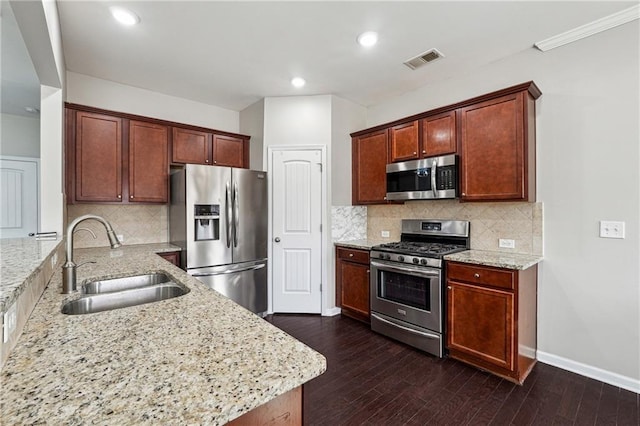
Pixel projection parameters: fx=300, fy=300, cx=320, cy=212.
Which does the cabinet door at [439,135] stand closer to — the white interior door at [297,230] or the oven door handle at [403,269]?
the oven door handle at [403,269]

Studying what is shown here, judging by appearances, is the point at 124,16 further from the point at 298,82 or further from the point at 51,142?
the point at 298,82

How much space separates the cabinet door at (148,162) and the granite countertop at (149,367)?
237cm

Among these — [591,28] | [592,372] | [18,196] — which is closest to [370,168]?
[591,28]

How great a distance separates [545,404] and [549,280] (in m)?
1.01

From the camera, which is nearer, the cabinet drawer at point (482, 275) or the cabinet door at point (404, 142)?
the cabinet drawer at point (482, 275)

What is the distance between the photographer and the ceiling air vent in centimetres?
277

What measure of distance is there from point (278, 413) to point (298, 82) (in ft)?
10.8

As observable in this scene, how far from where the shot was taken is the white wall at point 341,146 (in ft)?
12.4

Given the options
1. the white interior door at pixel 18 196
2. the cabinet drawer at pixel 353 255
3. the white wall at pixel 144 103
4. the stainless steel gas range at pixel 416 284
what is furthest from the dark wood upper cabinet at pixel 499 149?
the white interior door at pixel 18 196

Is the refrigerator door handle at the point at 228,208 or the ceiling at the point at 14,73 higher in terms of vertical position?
the ceiling at the point at 14,73

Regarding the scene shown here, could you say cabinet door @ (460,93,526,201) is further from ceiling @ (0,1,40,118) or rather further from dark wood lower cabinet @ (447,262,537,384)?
ceiling @ (0,1,40,118)

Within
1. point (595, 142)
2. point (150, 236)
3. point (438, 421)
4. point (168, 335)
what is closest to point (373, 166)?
point (595, 142)

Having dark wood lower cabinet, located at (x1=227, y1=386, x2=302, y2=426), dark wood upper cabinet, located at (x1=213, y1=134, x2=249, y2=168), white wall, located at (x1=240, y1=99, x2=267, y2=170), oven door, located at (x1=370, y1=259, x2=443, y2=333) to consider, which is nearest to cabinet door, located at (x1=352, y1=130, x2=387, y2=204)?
oven door, located at (x1=370, y1=259, x2=443, y2=333)

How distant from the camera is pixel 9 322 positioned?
838 millimetres
